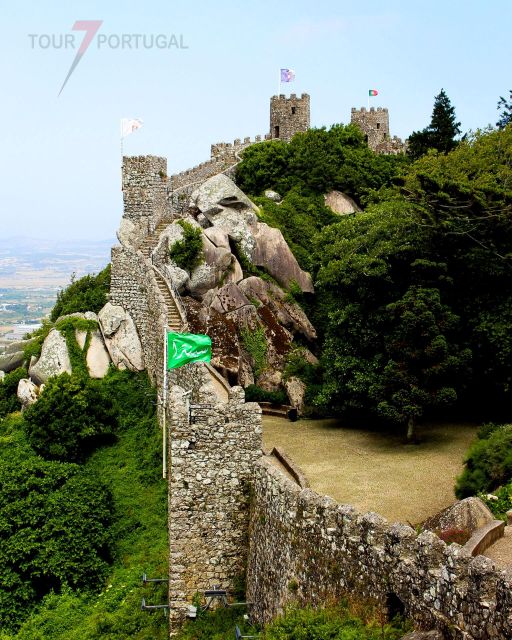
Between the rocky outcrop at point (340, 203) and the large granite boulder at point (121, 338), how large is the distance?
13.1m

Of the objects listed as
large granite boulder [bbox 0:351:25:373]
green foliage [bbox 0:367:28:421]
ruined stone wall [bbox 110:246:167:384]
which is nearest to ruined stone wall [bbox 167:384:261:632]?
ruined stone wall [bbox 110:246:167:384]

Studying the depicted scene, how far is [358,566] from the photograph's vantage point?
9750mm

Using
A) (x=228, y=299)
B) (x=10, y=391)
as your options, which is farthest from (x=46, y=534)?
(x=228, y=299)

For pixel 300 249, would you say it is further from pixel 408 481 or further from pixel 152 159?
pixel 408 481

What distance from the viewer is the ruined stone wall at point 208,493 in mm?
13977

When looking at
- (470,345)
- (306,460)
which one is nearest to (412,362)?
(470,345)

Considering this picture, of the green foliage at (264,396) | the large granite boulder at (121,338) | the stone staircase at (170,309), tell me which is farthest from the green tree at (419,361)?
the large granite boulder at (121,338)

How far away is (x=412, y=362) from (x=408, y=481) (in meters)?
5.20

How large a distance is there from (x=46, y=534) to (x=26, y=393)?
9.89 m

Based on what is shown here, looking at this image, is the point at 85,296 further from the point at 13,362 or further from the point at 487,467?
the point at 487,467

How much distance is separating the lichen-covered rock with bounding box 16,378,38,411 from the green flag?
11.6 m

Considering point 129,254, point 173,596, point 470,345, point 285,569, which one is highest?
point 129,254

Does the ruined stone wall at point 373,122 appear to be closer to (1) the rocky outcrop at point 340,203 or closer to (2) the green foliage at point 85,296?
(1) the rocky outcrop at point 340,203

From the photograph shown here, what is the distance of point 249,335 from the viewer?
30.2 metres
